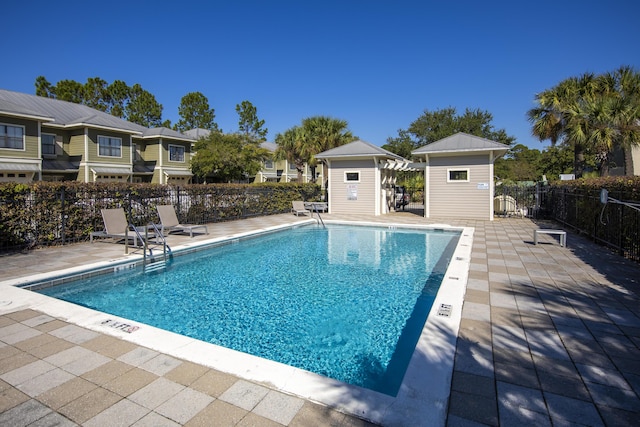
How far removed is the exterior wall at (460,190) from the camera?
1558 centimetres

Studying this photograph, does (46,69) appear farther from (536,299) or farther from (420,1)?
(536,299)

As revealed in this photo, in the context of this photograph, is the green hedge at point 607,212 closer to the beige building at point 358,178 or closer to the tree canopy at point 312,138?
the beige building at point 358,178

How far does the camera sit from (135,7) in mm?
14195

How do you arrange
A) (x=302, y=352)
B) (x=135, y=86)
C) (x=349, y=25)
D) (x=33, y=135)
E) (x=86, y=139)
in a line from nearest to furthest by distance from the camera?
(x=302, y=352) → (x=349, y=25) → (x=33, y=135) → (x=86, y=139) → (x=135, y=86)

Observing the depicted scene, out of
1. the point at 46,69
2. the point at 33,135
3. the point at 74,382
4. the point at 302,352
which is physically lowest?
the point at 302,352

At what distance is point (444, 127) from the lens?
40.4 meters

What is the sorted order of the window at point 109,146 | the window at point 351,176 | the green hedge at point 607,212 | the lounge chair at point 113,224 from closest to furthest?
the green hedge at point 607,212 → the lounge chair at point 113,224 → the window at point 351,176 → the window at point 109,146

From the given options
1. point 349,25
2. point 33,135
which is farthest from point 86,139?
point 349,25

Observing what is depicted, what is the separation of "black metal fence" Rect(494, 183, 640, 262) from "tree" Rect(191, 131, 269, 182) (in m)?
20.4

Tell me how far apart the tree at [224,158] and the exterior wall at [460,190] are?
18756 mm

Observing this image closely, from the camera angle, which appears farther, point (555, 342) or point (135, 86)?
point (135, 86)

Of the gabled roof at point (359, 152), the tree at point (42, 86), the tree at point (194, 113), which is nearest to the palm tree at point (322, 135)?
the gabled roof at point (359, 152)

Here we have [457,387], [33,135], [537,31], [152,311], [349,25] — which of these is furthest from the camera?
[33,135]

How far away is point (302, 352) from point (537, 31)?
16.0m
